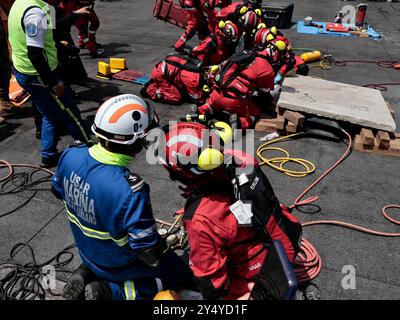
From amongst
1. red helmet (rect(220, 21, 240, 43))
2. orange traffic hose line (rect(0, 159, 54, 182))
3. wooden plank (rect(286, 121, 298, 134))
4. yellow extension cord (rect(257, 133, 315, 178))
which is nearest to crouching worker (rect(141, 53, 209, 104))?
red helmet (rect(220, 21, 240, 43))

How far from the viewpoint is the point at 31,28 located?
14.6 feet

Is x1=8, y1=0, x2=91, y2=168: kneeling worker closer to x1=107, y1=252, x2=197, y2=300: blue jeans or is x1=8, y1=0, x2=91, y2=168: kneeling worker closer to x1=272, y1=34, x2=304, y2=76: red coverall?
x1=107, y1=252, x2=197, y2=300: blue jeans

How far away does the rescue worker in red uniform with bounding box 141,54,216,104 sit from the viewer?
278 inches

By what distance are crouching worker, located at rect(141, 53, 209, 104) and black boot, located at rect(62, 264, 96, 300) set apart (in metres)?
5.02

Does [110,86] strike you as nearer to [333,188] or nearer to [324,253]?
[333,188]

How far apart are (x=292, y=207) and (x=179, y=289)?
7.11 feet

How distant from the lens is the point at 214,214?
2498 millimetres

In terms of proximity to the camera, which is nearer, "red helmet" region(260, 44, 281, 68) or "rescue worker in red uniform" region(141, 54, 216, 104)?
"red helmet" region(260, 44, 281, 68)

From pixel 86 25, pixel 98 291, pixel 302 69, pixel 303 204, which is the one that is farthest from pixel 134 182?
pixel 86 25

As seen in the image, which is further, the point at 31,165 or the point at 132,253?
the point at 31,165

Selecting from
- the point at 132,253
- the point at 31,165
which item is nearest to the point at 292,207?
the point at 132,253

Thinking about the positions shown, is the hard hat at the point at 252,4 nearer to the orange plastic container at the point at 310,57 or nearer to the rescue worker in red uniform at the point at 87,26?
the orange plastic container at the point at 310,57

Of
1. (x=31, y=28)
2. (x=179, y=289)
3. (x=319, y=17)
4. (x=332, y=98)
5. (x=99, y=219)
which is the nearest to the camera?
(x=99, y=219)

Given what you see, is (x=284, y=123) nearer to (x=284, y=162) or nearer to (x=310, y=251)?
(x=284, y=162)
